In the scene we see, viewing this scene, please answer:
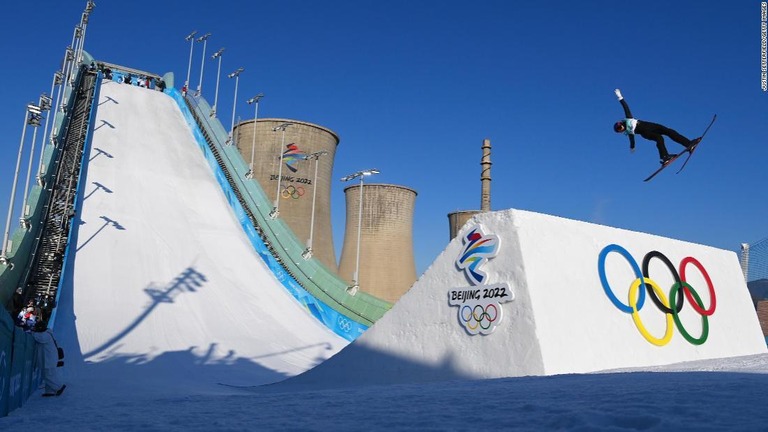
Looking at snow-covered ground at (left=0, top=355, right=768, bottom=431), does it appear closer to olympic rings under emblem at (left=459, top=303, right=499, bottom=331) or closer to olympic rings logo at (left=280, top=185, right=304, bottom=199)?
olympic rings under emblem at (left=459, top=303, right=499, bottom=331)

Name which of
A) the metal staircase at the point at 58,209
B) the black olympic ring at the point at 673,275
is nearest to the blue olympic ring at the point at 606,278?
the black olympic ring at the point at 673,275

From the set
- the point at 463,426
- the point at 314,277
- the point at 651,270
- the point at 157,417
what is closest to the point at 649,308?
the point at 651,270

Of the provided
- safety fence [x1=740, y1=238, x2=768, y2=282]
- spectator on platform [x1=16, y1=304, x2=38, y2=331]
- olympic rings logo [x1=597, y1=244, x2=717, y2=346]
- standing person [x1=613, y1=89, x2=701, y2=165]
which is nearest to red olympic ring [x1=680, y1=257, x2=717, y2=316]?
olympic rings logo [x1=597, y1=244, x2=717, y2=346]

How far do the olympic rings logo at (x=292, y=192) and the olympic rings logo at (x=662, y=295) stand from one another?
1039 inches

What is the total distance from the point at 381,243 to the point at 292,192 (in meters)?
6.50

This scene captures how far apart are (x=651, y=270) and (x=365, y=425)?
6.97m

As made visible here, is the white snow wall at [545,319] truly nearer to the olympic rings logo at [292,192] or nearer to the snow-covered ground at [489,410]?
the snow-covered ground at [489,410]

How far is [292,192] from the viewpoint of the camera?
1346 inches

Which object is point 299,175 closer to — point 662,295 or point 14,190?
point 14,190

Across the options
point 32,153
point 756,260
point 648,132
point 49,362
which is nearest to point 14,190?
point 32,153

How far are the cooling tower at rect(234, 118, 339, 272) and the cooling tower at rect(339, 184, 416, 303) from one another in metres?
1.74

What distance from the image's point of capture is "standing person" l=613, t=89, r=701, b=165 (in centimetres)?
947

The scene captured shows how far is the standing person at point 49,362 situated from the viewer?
8109mm

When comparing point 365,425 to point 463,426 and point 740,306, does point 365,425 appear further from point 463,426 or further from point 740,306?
point 740,306
